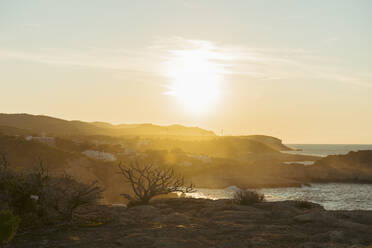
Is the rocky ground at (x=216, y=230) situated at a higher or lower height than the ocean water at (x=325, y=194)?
higher

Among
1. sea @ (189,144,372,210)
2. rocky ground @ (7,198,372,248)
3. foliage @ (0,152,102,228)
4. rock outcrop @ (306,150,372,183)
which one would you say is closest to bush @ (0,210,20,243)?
rocky ground @ (7,198,372,248)

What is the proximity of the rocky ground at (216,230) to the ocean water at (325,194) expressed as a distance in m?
35.5

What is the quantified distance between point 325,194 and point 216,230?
58692 mm

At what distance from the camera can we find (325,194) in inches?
2682

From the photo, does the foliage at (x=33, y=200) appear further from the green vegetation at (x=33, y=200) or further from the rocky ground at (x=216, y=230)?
the rocky ground at (x=216, y=230)

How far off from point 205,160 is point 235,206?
79.7 metres

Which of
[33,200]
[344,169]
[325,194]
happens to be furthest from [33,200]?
[344,169]

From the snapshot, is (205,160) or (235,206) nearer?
(235,206)

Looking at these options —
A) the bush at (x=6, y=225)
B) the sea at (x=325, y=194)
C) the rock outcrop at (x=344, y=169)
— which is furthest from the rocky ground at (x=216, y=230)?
the rock outcrop at (x=344, y=169)

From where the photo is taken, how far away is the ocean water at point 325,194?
56.3 metres

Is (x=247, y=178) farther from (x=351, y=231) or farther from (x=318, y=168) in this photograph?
(x=351, y=231)

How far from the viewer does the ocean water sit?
56281mm

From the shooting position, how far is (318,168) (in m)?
93.1

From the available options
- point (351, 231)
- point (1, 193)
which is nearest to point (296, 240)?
point (351, 231)
